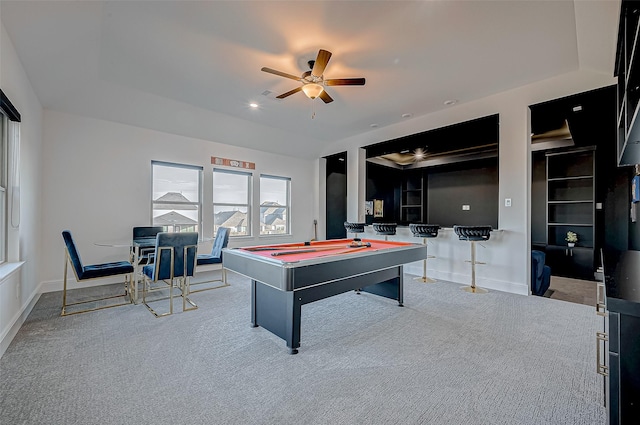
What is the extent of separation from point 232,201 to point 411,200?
4839mm

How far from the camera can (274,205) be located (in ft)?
23.0

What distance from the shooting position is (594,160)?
505cm

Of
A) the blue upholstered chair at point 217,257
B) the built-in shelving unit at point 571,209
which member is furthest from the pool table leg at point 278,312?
the built-in shelving unit at point 571,209

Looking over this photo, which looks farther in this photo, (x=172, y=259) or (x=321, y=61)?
(x=172, y=259)

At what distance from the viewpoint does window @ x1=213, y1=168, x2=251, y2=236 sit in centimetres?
602

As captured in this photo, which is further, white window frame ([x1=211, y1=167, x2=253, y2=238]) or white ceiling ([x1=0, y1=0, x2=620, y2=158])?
white window frame ([x1=211, y1=167, x2=253, y2=238])

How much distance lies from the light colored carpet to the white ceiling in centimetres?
293

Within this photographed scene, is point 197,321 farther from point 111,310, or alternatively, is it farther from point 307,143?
point 307,143

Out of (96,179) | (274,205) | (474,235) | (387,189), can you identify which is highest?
(387,189)

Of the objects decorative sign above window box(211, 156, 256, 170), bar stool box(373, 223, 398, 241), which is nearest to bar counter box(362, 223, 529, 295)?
bar stool box(373, 223, 398, 241)

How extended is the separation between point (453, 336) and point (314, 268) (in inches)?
61.5

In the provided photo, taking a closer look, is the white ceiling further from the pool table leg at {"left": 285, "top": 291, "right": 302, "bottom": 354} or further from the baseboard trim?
the baseboard trim

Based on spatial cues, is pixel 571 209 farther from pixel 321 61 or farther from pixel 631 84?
pixel 321 61

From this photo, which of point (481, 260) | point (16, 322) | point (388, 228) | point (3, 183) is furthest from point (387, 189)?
point (16, 322)
